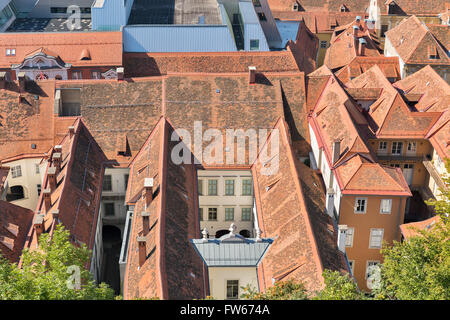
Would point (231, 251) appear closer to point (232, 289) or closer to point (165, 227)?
point (232, 289)

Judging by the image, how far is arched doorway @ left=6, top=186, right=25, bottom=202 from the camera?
7471 cm

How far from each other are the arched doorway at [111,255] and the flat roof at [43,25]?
37342mm

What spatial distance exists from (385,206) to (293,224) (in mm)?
9981

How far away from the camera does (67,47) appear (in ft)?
287

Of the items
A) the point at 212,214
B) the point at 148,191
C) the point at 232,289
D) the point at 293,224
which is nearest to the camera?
the point at 232,289

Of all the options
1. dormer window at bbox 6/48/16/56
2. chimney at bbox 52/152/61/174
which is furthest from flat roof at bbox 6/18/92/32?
chimney at bbox 52/152/61/174

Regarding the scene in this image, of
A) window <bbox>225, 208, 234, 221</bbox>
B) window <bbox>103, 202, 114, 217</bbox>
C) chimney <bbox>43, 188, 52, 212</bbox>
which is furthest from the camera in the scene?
window <bbox>103, 202, 114, 217</bbox>

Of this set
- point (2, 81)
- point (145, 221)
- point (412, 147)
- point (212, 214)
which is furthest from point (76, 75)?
point (412, 147)

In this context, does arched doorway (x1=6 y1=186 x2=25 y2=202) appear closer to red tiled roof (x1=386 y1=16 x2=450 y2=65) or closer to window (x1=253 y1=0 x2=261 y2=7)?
window (x1=253 y1=0 x2=261 y2=7)

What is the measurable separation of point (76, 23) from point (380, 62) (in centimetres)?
4586

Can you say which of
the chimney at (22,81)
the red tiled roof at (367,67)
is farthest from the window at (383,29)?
the chimney at (22,81)

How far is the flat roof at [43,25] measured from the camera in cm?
9962

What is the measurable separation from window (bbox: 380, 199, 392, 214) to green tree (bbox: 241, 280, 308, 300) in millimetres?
16322

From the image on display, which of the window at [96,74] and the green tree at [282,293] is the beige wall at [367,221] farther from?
the window at [96,74]
